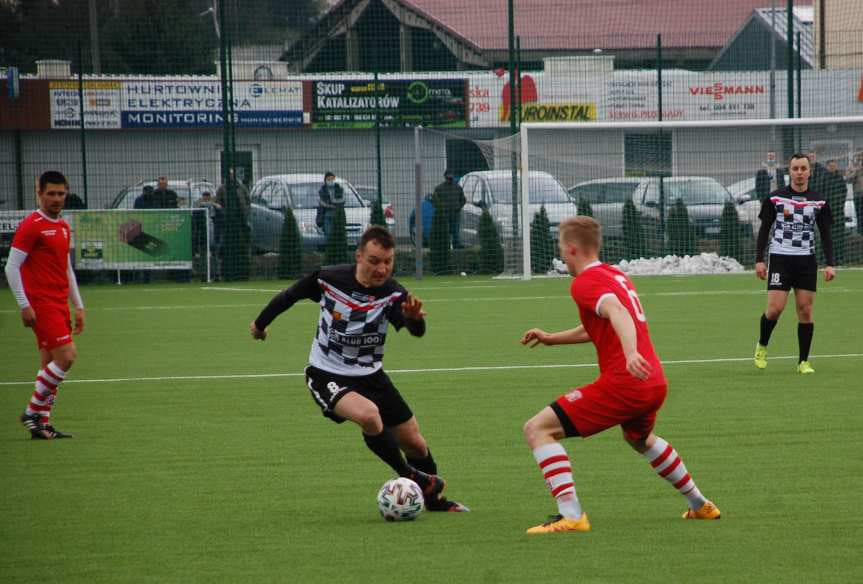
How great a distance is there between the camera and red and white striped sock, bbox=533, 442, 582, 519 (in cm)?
575

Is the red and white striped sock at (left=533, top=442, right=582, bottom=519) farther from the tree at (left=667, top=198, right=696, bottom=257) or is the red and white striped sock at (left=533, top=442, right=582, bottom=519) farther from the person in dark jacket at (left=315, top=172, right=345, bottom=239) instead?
the person in dark jacket at (left=315, top=172, right=345, bottom=239)

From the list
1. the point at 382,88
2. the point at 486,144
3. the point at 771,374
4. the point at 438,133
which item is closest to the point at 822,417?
the point at 771,374

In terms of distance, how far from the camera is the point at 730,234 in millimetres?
22922

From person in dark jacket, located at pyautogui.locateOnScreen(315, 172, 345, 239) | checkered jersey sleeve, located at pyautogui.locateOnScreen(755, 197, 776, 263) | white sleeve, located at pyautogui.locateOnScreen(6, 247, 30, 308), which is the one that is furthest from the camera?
person in dark jacket, located at pyautogui.locateOnScreen(315, 172, 345, 239)

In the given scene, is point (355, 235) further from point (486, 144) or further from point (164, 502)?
point (164, 502)

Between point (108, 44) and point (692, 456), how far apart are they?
134 feet

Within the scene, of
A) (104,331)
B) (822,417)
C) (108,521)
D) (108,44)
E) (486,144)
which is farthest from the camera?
(108,44)

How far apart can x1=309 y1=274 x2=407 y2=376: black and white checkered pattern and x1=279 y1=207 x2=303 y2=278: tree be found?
17.4 metres

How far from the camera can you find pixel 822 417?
29.2 ft

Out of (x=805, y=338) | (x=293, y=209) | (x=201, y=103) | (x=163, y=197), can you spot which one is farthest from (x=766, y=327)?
Answer: (x=201, y=103)

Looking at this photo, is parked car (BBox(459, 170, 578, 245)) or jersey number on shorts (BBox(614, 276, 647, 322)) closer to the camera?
jersey number on shorts (BBox(614, 276, 647, 322))

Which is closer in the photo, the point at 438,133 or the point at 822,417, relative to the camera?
the point at 822,417

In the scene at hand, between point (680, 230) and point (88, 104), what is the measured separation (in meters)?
13.6

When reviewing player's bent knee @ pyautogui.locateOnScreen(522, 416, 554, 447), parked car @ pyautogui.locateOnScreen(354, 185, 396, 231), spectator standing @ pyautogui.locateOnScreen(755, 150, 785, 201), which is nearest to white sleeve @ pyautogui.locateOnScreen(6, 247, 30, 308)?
player's bent knee @ pyautogui.locateOnScreen(522, 416, 554, 447)
